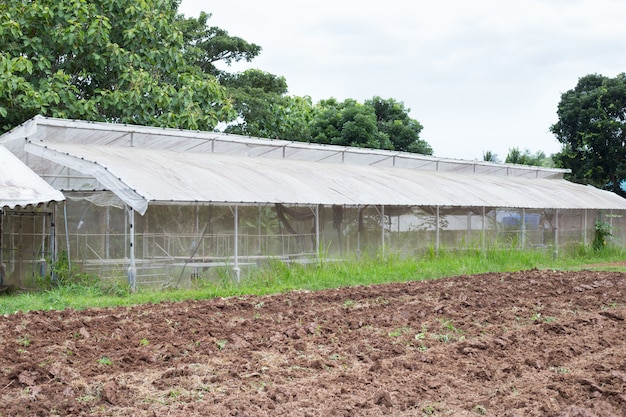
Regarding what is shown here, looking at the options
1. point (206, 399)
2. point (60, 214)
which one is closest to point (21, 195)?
point (60, 214)

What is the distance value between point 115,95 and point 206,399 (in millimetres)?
15041

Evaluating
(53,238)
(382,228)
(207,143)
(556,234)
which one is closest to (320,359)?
(53,238)

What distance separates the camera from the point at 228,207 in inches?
621

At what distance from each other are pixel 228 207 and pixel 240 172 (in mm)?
1620

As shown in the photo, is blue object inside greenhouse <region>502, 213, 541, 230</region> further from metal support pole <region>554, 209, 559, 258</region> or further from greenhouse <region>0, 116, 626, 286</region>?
metal support pole <region>554, 209, 559, 258</region>

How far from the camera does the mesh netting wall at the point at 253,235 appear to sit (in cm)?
1438

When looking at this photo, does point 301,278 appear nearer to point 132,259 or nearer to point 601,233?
point 132,259

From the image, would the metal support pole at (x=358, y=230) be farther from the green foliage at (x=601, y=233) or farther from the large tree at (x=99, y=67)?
the green foliage at (x=601, y=233)

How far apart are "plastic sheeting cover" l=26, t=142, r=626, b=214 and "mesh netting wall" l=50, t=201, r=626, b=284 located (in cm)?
41

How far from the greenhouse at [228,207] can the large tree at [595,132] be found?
12057mm

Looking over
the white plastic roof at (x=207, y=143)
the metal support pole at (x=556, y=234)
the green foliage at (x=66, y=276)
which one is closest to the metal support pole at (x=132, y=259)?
the green foliage at (x=66, y=276)

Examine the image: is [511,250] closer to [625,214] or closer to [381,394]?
[625,214]

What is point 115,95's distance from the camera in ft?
66.5

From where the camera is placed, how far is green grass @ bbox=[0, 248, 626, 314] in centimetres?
1270
